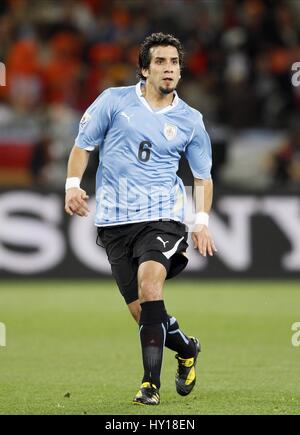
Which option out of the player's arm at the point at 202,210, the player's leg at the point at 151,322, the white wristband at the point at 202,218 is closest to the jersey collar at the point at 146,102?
the player's arm at the point at 202,210

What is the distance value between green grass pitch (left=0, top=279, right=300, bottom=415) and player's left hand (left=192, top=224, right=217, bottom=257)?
92cm

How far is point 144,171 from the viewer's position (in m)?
7.19

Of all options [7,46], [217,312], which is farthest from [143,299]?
[7,46]

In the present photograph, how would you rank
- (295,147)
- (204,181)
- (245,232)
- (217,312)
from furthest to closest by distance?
1. (295,147)
2. (245,232)
3. (217,312)
4. (204,181)

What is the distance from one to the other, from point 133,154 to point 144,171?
128 mm

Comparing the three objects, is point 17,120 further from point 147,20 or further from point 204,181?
point 204,181

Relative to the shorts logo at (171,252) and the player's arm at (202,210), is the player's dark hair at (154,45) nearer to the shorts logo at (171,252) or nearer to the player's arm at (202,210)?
the player's arm at (202,210)

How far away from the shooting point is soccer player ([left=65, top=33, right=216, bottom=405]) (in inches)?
281

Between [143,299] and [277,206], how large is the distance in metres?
8.37

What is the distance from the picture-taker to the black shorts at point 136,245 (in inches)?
278

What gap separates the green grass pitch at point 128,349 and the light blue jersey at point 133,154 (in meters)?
1.17

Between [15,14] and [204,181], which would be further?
[15,14]

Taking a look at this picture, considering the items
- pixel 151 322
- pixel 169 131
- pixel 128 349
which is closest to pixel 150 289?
pixel 151 322

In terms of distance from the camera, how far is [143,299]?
22.5ft
